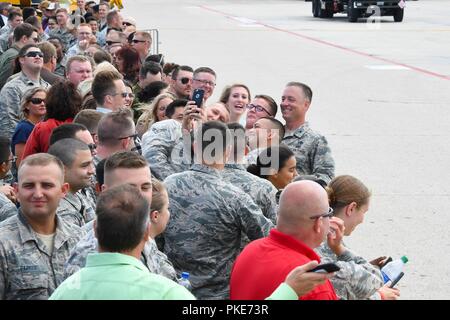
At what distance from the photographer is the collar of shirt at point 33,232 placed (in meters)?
5.45

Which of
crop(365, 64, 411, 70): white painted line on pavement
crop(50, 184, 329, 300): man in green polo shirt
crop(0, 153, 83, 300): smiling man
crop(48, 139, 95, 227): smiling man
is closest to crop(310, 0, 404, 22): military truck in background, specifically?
crop(365, 64, 411, 70): white painted line on pavement

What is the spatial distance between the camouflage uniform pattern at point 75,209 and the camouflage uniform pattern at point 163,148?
4.77 feet

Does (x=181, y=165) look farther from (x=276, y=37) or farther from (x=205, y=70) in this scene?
(x=276, y=37)

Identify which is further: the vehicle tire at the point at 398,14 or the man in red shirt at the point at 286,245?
the vehicle tire at the point at 398,14

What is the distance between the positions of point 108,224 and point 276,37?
103 feet

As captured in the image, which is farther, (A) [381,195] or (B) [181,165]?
(A) [381,195]

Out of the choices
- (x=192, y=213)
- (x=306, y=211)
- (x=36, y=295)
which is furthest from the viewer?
(x=192, y=213)

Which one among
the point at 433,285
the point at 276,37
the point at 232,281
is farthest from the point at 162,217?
the point at 276,37

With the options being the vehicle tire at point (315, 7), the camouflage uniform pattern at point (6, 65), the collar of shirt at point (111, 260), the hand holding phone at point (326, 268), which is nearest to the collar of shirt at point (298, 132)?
the hand holding phone at point (326, 268)

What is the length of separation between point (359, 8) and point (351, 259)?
36.2 meters

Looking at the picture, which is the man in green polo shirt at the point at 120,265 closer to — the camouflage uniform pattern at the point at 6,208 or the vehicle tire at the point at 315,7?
the camouflage uniform pattern at the point at 6,208

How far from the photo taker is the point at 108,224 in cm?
401
